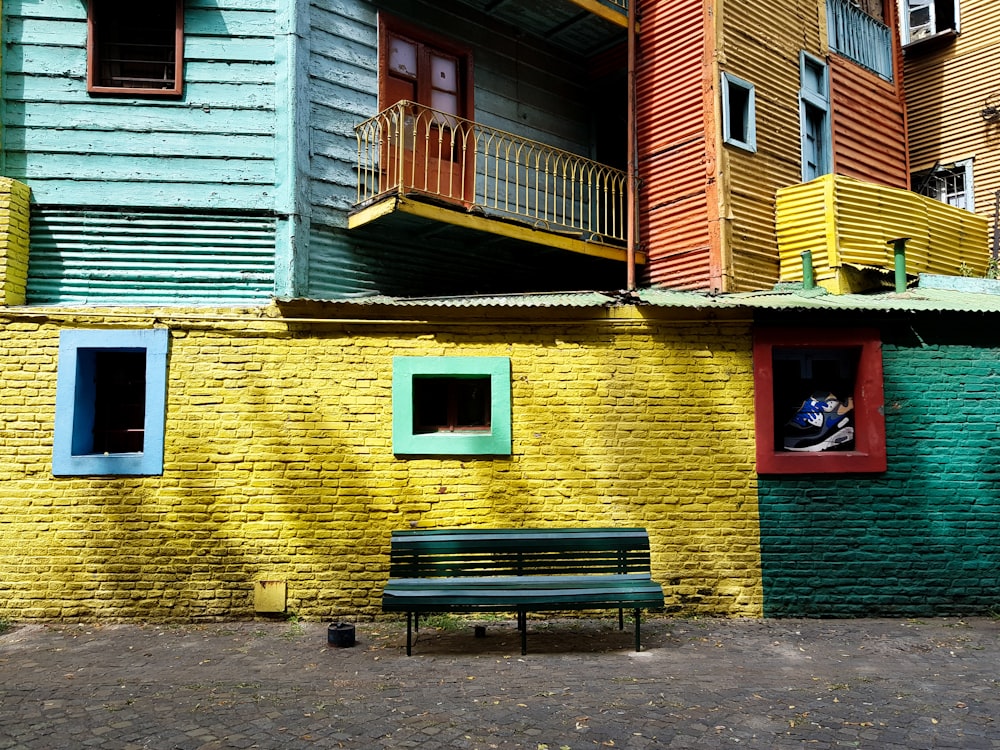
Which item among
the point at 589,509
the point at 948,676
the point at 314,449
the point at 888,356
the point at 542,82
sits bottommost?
the point at 948,676

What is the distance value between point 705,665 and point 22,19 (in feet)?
30.2

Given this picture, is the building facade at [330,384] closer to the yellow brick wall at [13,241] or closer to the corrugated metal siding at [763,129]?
the yellow brick wall at [13,241]

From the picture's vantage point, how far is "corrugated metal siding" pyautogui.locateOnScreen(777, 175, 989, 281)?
9.92 meters

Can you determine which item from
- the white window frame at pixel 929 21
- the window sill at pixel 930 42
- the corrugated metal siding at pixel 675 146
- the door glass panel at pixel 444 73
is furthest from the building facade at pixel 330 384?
the white window frame at pixel 929 21

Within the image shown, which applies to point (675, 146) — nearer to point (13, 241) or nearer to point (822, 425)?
point (822, 425)

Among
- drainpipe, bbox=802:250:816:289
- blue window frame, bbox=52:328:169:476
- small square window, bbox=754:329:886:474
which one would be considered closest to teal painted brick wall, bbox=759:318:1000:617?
small square window, bbox=754:329:886:474

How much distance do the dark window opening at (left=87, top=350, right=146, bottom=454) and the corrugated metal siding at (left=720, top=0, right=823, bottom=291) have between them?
7.09m

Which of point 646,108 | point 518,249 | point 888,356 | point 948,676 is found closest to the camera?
point 948,676

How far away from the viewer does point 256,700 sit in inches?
194

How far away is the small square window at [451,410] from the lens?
287 inches

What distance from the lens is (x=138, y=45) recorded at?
26.6 feet

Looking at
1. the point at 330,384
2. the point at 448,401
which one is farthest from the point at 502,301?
the point at 330,384

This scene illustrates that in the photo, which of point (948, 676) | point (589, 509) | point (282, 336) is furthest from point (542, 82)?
point (948, 676)

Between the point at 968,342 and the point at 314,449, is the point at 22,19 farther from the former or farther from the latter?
the point at 968,342
